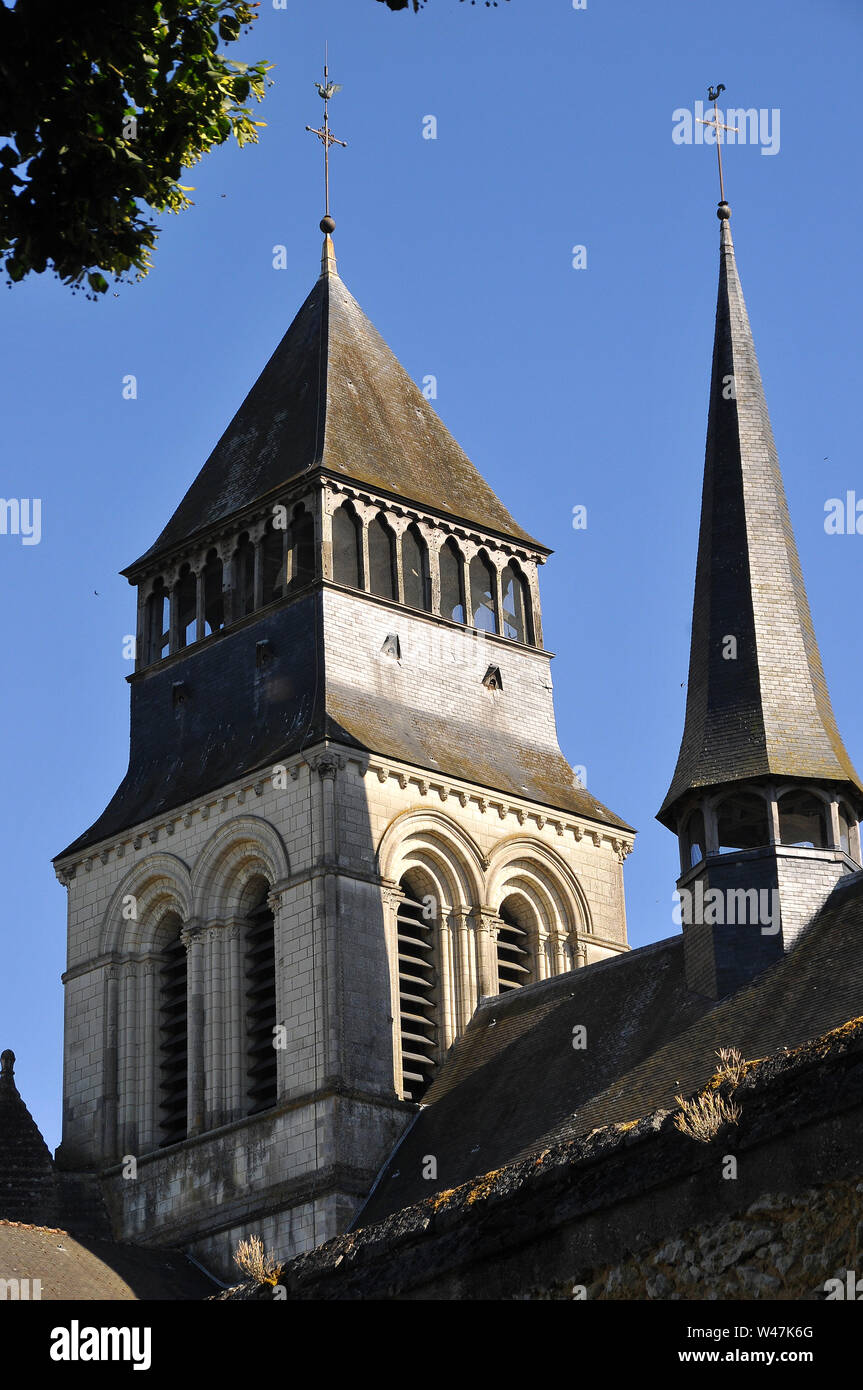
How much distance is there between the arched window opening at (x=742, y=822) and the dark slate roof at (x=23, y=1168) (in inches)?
425

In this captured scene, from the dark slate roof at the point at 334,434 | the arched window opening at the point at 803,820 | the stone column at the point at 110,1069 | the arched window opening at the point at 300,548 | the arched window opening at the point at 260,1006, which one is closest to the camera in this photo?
the arched window opening at the point at 803,820

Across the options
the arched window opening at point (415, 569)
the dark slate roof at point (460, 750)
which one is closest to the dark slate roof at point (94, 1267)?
the dark slate roof at point (460, 750)

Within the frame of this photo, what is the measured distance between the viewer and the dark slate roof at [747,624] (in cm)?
2869

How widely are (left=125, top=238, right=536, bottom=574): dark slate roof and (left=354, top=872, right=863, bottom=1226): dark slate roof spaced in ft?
26.9

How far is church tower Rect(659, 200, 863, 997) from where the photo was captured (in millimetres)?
27594

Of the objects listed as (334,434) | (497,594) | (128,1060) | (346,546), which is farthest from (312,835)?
(334,434)

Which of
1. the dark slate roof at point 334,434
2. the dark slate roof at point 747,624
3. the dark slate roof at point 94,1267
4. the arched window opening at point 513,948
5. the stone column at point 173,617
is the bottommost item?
the dark slate roof at point 94,1267

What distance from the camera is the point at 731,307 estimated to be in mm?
32281

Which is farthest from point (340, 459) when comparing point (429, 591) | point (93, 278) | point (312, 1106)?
point (93, 278)

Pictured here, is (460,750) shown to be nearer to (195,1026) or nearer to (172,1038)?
(195,1026)

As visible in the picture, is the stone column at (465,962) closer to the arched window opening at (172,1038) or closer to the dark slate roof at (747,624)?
the arched window opening at (172,1038)

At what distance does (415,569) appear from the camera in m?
36.5
